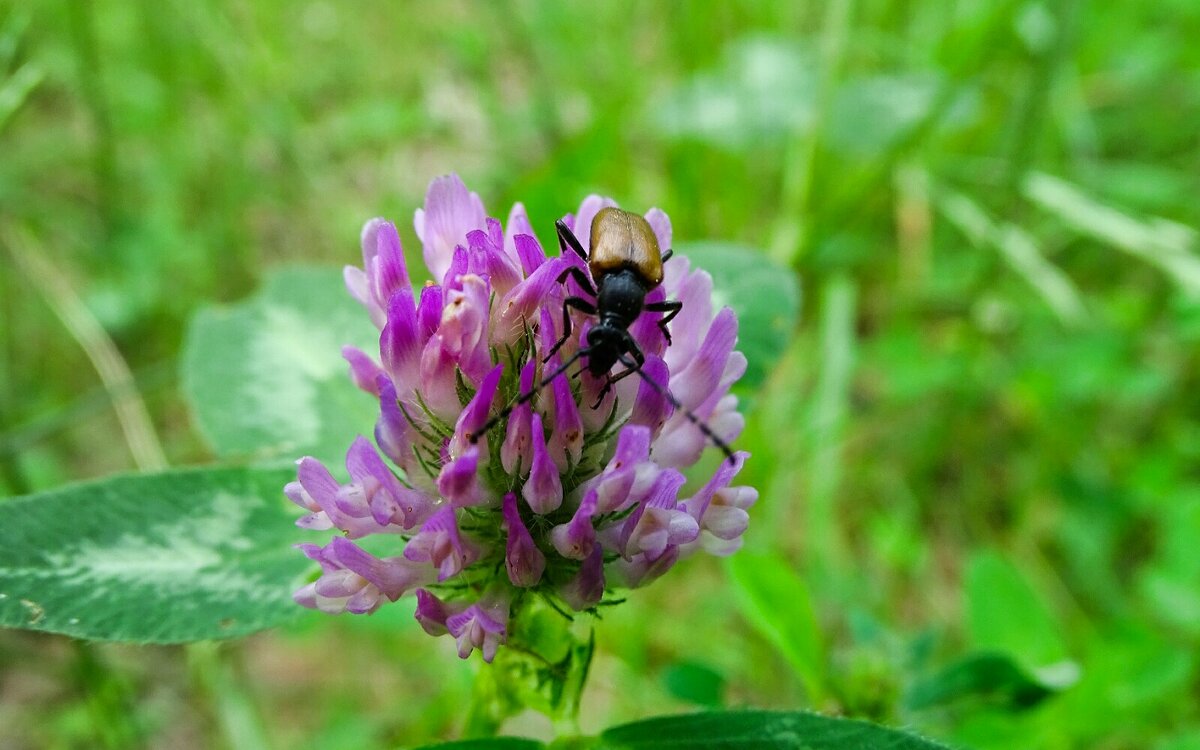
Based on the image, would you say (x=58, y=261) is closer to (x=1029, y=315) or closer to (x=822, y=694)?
(x=822, y=694)

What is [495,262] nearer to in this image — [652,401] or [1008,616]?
[652,401]

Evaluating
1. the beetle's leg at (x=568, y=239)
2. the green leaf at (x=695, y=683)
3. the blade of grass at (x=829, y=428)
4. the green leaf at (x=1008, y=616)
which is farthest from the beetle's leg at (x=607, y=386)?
the blade of grass at (x=829, y=428)

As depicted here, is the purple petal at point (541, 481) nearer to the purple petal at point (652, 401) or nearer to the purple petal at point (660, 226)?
the purple petal at point (652, 401)

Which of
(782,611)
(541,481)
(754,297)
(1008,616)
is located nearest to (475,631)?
(541,481)

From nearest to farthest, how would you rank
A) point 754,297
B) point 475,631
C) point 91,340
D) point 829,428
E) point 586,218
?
point 475,631 < point 586,218 < point 754,297 < point 91,340 < point 829,428

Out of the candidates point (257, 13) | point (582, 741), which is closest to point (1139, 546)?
point (582, 741)
